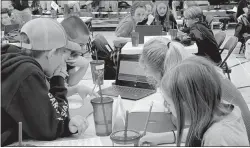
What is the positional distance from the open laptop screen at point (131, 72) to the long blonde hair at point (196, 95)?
1183 millimetres

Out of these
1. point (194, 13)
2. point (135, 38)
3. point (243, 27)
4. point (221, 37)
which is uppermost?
point (194, 13)

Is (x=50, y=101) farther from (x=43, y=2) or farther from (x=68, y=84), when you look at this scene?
(x=43, y=2)

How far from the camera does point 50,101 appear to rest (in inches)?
61.5

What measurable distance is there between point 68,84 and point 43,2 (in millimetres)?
10021

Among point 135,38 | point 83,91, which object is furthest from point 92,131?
point 135,38

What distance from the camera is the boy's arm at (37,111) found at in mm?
1504

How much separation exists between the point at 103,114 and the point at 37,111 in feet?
0.99

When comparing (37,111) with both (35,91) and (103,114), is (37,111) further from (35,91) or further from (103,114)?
(103,114)

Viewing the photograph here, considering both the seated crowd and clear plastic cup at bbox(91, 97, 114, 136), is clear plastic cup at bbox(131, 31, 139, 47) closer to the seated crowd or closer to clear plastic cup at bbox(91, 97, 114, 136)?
the seated crowd

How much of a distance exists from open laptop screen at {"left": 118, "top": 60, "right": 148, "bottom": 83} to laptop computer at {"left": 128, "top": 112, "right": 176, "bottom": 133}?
60 cm

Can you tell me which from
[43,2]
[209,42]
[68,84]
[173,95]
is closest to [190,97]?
[173,95]

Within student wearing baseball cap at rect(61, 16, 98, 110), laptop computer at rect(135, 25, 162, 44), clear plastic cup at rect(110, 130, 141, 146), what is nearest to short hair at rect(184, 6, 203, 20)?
laptop computer at rect(135, 25, 162, 44)

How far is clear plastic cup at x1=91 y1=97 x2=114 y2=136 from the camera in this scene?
1.58 m

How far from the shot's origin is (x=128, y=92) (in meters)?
2.42
